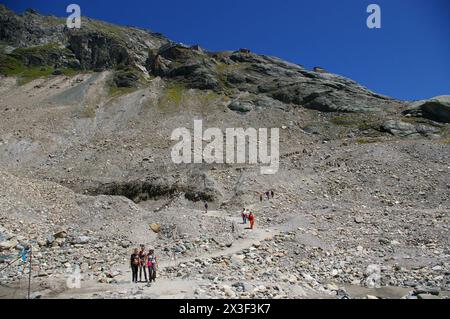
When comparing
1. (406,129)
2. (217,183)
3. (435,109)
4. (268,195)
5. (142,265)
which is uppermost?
(435,109)

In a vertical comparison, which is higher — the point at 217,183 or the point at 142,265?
the point at 217,183

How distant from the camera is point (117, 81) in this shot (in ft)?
289

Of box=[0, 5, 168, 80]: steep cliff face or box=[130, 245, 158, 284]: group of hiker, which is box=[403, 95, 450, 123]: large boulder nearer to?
box=[0, 5, 168, 80]: steep cliff face

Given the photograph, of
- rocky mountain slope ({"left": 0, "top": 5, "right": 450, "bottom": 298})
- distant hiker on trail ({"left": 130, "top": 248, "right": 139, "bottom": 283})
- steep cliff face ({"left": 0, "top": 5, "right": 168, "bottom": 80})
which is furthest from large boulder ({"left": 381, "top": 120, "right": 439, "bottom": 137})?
steep cliff face ({"left": 0, "top": 5, "right": 168, "bottom": 80})

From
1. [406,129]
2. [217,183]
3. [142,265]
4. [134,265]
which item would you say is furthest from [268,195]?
[406,129]

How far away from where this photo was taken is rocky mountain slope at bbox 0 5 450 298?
1991 centimetres

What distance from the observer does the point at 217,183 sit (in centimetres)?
4272

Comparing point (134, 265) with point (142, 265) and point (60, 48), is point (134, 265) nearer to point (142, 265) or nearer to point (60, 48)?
point (142, 265)

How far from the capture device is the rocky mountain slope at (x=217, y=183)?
784 inches

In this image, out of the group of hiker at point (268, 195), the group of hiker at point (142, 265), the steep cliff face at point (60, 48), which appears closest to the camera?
the group of hiker at point (142, 265)

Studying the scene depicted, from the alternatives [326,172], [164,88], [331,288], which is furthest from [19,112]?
[331,288]

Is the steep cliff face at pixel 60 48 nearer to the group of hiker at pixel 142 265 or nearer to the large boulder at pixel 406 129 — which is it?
the large boulder at pixel 406 129

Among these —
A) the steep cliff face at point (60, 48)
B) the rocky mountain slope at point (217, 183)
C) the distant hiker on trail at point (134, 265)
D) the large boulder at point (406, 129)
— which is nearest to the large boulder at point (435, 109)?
the rocky mountain slope at point (217, 183)
